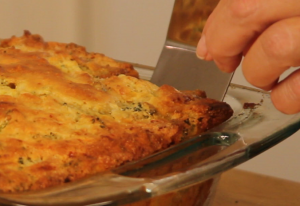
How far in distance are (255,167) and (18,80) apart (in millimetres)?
1121

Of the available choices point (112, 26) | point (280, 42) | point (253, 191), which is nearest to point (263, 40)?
point (280, 42)

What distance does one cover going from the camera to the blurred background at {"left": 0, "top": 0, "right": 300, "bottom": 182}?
161 centimetres

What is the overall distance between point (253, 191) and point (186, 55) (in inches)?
15.4

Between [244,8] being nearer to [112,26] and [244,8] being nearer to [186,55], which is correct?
[186,55]

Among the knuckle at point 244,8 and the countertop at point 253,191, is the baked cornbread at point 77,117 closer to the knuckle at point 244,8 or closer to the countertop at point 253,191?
the knuckle at point 244,8

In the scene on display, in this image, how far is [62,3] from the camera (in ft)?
6.08

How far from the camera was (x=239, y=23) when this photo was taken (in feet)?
1.41

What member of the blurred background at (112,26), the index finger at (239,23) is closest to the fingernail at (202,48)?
the index finger at (239,23)

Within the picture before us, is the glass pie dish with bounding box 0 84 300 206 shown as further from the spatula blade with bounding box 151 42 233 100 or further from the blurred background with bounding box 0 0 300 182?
the blurred background with bounding box 0 0 300 182

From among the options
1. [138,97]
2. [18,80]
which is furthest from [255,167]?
[18,80]

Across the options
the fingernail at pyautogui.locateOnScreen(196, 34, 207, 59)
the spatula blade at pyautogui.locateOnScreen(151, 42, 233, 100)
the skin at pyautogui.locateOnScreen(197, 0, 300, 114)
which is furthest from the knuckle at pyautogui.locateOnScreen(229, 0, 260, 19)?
the spatula blade at pyautogui.locateOnScreen(151, 42, 233, 100)

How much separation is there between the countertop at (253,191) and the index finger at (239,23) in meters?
0.59

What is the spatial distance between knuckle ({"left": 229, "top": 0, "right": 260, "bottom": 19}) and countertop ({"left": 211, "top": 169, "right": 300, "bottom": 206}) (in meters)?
0.64

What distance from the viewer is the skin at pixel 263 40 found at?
405mm
